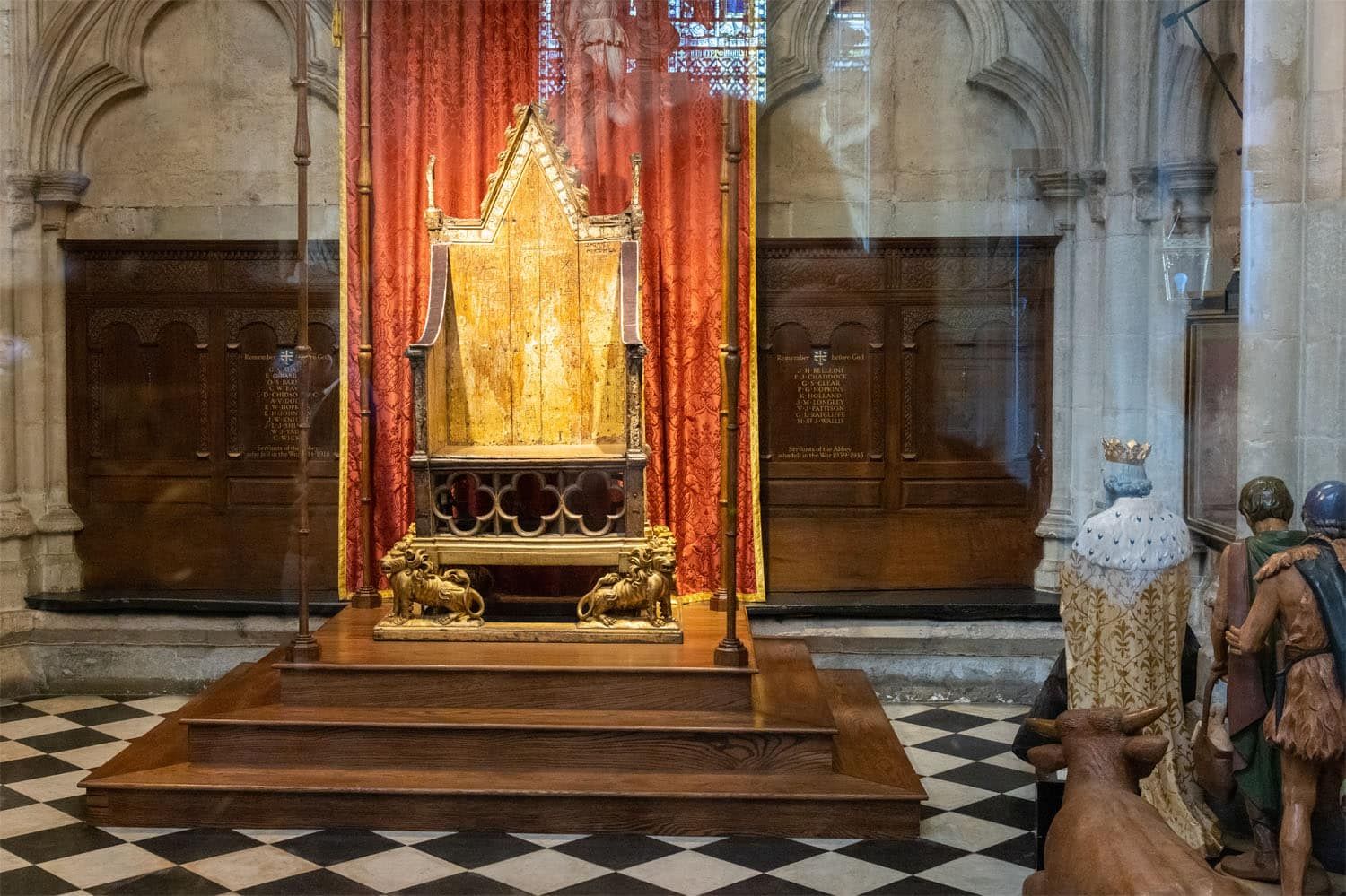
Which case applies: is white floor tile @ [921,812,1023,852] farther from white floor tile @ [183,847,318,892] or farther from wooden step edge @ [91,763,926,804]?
white floor tile @ [183,847,318,892]

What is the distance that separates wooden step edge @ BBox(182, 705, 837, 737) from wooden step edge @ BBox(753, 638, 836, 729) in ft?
0.27

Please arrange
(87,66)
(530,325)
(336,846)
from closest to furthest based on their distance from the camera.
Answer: (336,846) → (530,325) → (87,66)

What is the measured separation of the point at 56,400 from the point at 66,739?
5.75ft

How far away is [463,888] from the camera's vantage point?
4.30 metres

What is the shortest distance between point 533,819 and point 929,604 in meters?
2.48

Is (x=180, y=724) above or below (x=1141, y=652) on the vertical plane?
below

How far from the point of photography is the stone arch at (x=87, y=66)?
6773mm

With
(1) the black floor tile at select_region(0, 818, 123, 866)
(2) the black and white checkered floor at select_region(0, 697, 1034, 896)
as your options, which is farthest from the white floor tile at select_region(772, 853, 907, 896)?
(1) the black floor tile at select_region(0, 818, 123, 866)

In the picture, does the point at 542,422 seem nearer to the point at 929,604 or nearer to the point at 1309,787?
the point at 929,604

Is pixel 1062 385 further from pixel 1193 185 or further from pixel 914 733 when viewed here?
pixel 914 733

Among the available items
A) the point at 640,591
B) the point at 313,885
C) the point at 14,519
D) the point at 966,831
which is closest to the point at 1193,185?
the point at 640,591

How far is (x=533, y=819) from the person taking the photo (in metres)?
4.80

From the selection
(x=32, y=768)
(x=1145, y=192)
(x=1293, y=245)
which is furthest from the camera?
(x=1145, y=192)

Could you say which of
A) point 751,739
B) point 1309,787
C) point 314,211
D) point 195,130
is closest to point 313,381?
point 314,211
